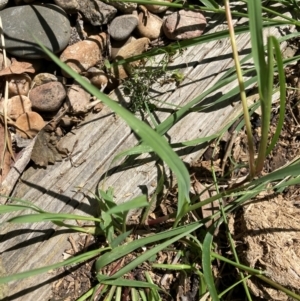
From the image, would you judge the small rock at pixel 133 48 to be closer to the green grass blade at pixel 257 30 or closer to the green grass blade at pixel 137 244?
the green grass blade at pixel 137 244

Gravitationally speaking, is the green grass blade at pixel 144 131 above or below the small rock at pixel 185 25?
above

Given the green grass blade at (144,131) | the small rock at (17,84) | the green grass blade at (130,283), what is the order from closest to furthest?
the green grass blade at (144,131)
the green grass blade at (130,283)
the small rock at (17,84)

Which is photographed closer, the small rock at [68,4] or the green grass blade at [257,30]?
the green grass blade at [257,30]

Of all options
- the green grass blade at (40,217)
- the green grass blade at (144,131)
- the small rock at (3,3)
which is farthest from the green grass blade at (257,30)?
the small rock at (3,3)

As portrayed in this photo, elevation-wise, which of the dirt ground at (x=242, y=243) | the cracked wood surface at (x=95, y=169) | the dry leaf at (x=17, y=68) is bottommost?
the dirt ground at (x=242, y=243)

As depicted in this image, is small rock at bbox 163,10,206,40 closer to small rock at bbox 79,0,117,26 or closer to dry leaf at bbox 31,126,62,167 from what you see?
small rock at bbox 79,0,117,26

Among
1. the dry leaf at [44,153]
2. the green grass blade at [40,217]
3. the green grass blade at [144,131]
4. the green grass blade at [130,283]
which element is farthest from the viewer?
the dry leaf at [44,153]
